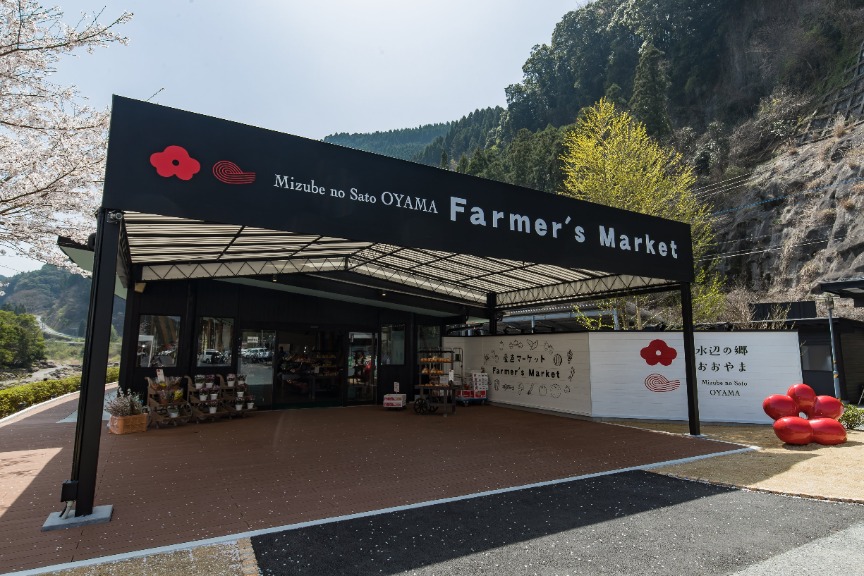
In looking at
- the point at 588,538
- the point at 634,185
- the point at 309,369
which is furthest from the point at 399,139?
the point at 588,538

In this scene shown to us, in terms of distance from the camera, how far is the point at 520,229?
7047mm

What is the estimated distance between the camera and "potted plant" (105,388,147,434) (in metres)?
8.93

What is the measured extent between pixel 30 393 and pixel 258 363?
246 inches

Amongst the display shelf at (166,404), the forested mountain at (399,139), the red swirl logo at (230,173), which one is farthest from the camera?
the forested mountain at (399,139)

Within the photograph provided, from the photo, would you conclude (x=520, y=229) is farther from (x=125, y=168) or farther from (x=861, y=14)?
(x=861, y=14)

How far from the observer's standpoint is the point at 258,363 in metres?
12.6

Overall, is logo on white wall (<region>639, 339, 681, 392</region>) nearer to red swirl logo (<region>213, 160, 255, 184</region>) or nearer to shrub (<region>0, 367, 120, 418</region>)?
red swirl logo (<region>213, 160, 255, 184</region>)

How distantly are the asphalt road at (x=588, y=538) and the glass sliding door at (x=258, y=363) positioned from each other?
879 centimetres

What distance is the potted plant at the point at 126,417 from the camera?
8.93m

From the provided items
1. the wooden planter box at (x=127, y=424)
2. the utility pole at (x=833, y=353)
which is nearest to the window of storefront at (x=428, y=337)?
the wooden planter box at (x=127, y=424)

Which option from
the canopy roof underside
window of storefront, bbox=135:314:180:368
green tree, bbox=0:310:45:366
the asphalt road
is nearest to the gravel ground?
the asphalt road

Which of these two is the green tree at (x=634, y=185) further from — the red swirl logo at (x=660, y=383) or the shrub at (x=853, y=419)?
the shrub at (x=853, y=419)

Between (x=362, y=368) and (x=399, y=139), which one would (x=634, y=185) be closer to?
(x=362, y=368)

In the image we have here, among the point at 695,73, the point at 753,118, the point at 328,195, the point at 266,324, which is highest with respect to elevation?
the point at 695,73
